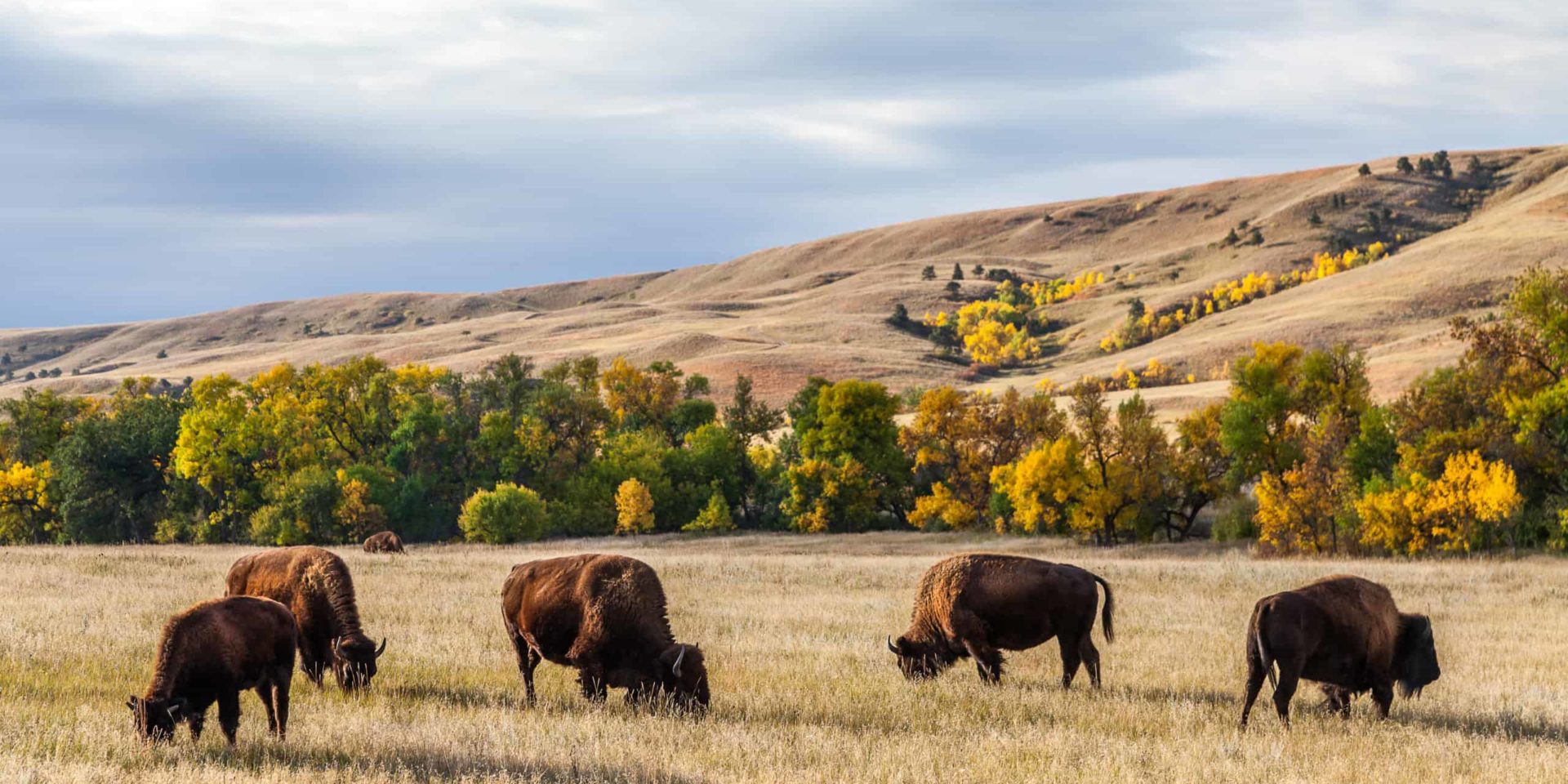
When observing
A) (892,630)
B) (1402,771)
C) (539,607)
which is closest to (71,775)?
(539,607)

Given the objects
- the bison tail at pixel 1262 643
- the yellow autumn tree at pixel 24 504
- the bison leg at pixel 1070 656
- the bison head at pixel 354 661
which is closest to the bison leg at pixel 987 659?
the bison leg at pixel 1070 656

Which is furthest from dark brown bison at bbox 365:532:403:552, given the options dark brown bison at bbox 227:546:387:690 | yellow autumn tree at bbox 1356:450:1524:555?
yellow autumn tree at bbox 1356:450:1524:555

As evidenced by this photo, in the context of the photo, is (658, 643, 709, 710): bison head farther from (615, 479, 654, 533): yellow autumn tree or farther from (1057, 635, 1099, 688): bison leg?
(615, 479, 654, 533): yellow autumn tree

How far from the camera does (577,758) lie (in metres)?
10.7

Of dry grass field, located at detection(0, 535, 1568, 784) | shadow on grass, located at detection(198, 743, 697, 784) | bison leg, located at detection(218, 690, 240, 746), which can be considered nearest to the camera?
shadow on grass, located at detection(198, 743, 697, 784)

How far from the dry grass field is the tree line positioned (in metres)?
22.3

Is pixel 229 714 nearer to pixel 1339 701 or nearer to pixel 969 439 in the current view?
pixel 1339 701

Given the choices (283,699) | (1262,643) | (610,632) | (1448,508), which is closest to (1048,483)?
(1448,508)

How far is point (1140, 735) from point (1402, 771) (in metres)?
2.46

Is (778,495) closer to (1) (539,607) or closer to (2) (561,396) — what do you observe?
(2) (561,396)

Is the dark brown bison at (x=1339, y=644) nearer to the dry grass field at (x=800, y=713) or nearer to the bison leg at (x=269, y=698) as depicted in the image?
the dry grass field at (x=800, y=713)

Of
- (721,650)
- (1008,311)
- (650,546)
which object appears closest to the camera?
(721,650)

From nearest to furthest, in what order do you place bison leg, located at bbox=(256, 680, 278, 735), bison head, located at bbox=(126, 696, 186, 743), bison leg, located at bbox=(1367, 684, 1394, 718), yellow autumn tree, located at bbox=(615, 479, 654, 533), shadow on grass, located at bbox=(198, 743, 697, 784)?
1. shadow on grass, located at bbox=(198, 743, 697, 784)
2. bison head, located at bbox=(126, 696, 186, 743)
3. bison leg, located at bbox=(256, 680, 278, 735)
4. bison leg, located at bbox=(1367, 684, 1394, 718)
5. yellow autumn tree, located at bbox=(615, 479, 654, 533)

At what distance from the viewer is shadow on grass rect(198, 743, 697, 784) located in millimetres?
10039
